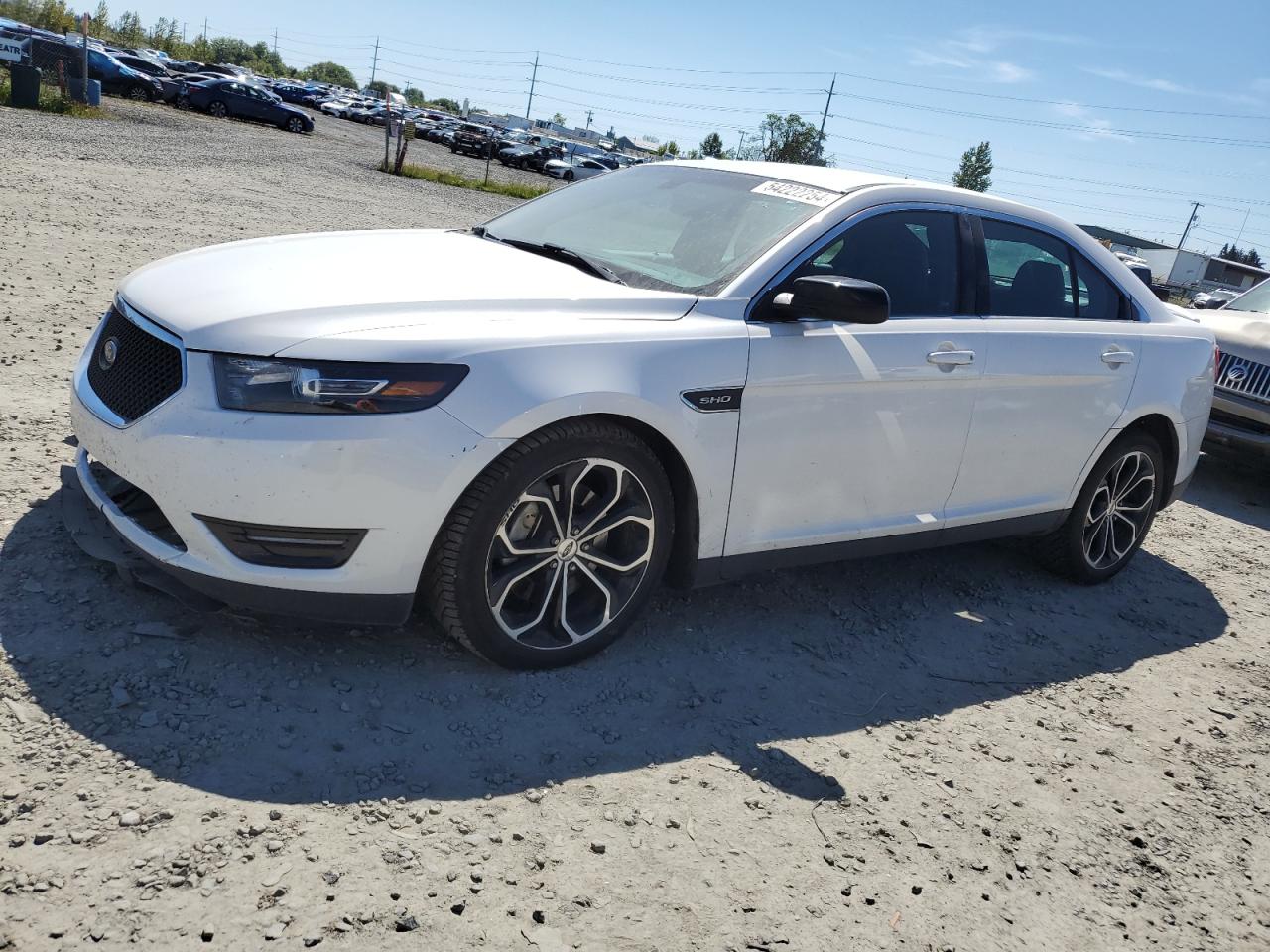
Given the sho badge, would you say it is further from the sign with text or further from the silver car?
the sign with text

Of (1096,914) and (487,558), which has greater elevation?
(487,558)

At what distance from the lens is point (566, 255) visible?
13.4 ft

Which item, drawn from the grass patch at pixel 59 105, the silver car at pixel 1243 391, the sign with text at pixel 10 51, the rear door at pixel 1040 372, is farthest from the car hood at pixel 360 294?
the sign with text at pixel 10 51

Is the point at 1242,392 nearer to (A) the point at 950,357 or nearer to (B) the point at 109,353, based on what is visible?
(A) the point at 950,357

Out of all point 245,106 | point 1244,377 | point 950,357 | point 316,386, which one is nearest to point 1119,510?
point 950,357

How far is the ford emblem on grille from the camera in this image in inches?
136

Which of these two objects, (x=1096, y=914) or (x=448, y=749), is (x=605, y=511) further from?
(x=1096, y=914)

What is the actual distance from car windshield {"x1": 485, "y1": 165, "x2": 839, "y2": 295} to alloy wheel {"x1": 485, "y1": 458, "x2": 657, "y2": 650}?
0.80m

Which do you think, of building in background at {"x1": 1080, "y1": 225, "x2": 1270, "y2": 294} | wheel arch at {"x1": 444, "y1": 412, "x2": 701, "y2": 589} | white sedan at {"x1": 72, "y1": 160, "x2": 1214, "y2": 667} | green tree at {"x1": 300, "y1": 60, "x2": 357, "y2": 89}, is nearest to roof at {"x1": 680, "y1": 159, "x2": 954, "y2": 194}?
white sedan at {"x1": 72, "y1": 160, "x2": 1214, "y2": 667}

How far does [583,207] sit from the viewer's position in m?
4.60

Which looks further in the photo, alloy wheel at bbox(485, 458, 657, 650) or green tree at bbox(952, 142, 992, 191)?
green tree at bbox(952, 142, 992, 191)

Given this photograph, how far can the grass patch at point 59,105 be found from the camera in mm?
23922

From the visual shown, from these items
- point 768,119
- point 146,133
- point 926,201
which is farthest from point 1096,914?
point 768,119

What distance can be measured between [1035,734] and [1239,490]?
5.59 m
